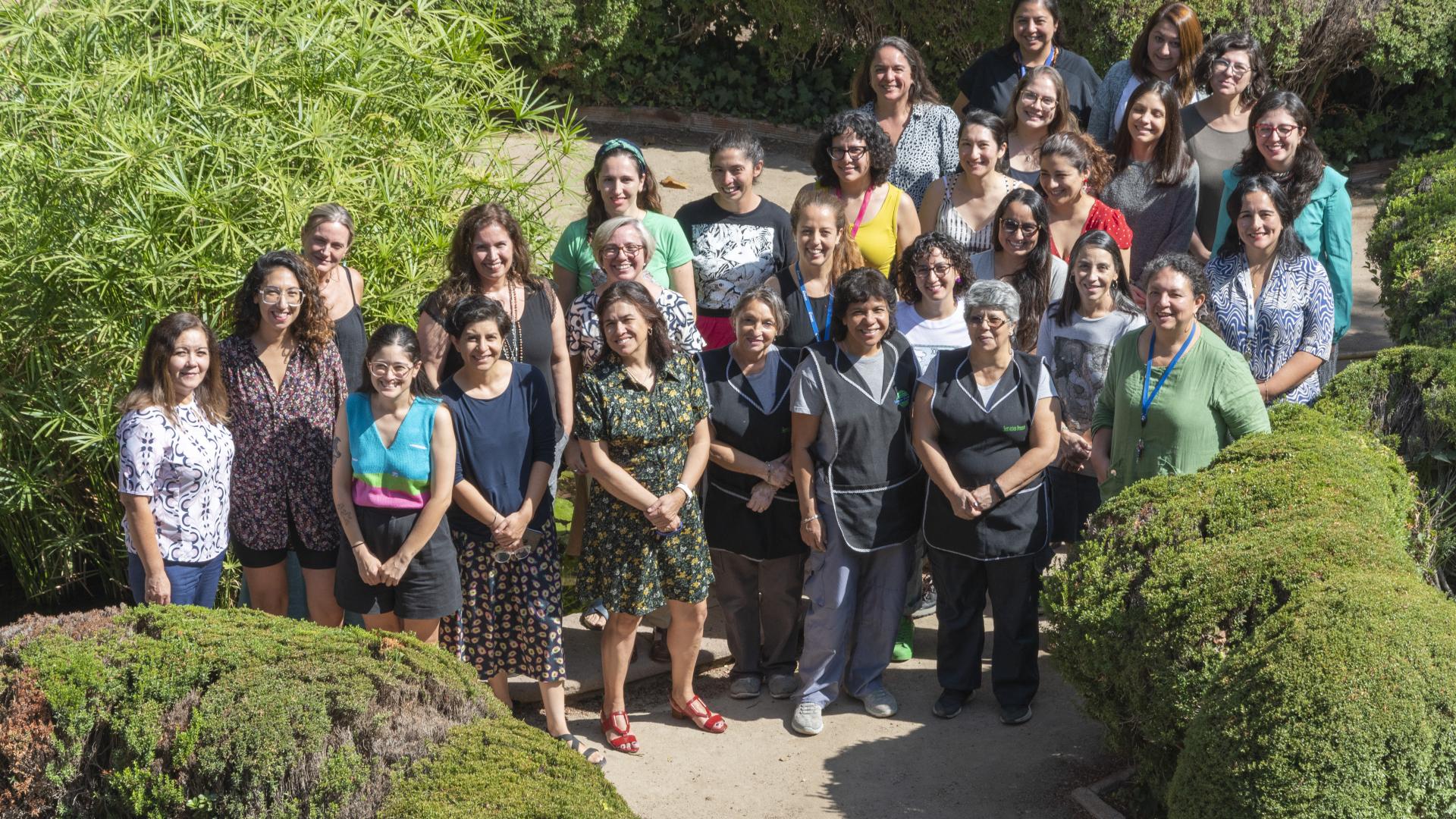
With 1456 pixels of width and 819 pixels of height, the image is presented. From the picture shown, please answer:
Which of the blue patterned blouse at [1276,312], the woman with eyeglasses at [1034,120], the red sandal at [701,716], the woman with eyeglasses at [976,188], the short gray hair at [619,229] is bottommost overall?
the red sandal at [701,716]

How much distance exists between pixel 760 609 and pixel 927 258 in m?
1.55

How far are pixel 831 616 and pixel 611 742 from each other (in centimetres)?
94

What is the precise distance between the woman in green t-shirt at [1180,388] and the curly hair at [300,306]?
2823mm

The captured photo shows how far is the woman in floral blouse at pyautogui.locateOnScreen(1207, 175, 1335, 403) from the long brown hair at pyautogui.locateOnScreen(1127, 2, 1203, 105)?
55.7 inches

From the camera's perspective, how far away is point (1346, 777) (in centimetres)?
337

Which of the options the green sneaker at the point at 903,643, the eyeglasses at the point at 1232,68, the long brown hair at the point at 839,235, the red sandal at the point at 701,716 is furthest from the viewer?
the eyeglasses at the point at 1232,68

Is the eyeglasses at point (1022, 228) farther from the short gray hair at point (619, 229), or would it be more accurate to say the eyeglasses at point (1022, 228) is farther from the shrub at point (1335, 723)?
the shrub at point (1335, 723)

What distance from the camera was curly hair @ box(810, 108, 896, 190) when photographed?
577cm

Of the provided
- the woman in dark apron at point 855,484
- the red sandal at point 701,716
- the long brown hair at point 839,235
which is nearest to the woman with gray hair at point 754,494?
the woman in dark apron at point 855,484

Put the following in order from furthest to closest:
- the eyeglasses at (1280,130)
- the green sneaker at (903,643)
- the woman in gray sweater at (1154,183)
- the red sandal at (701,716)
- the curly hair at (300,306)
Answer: the woman in gray sweater at (1154,183)
the green sneaker at (903,643)
the eyeglasses at (1280,130)
the red sandal at (701,716)
the curly hair at (300,306)

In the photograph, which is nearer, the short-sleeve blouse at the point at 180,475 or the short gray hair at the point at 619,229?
the short-sleeve blouse at the point at 180,475

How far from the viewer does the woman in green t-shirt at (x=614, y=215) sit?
5586 millimetres

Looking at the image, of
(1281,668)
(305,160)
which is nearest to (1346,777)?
(1281,668)

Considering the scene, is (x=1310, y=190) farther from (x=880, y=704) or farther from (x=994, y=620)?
(x=880, y=704)
